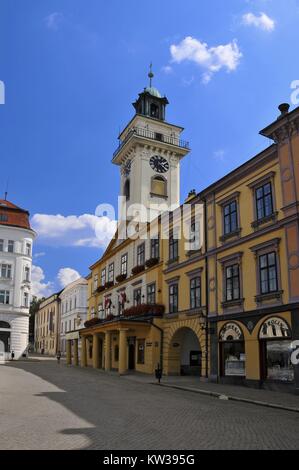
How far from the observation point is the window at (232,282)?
2481 centimetres

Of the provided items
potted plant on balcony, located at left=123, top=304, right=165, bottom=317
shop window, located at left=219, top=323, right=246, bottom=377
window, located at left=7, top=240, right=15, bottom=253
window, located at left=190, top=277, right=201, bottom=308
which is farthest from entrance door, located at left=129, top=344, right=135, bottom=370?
window, located at left=7, top=240, right=15, bottom=253

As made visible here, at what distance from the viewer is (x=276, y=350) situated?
2136 centimetres

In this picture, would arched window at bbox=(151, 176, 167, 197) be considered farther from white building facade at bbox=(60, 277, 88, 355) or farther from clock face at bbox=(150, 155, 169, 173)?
white building facade at bbox=(60, 277, 88, 355)

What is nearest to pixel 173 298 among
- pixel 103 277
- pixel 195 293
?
A: pixel 195 293

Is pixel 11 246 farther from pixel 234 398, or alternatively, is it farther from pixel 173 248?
pixel 234 398

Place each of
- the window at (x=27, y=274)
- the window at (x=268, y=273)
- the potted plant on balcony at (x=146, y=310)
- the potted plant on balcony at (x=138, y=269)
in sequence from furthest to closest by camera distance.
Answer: the window at (x=27, y=274) < the potted plant on balcony at (x=138, y=269) < the potted plant on balcony at (x=146, y=310) < the window at (x=268, y=273)

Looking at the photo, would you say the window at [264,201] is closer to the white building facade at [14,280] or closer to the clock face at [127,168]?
the clock face at [127,168]

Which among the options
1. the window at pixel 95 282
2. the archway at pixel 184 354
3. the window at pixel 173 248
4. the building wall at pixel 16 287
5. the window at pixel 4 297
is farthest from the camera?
the window at pixel 4 297

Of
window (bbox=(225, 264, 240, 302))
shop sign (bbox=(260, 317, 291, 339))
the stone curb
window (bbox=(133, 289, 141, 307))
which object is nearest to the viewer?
the stone curb

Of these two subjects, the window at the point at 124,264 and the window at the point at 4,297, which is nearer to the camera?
the window at the point at 124,264

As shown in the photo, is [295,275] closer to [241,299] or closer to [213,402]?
[241,299]

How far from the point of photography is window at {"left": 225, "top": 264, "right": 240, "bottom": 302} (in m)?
24.8

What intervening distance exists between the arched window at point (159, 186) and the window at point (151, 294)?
1427 cm

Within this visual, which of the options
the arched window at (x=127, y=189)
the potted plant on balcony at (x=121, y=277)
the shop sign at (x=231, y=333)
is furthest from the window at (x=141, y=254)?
the shop sign at (x=231, y=333)
